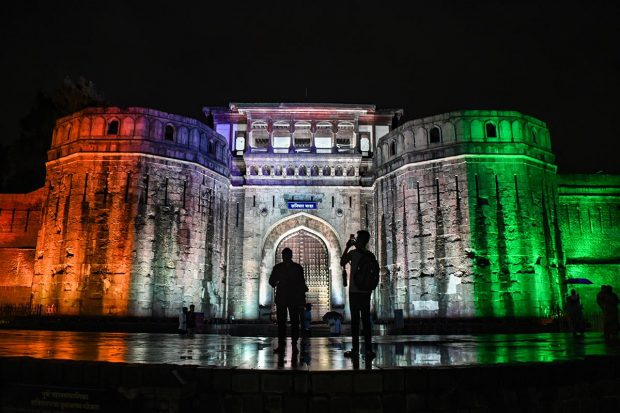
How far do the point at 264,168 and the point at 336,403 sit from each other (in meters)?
24.0

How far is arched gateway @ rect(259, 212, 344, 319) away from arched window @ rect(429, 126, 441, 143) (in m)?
7.70

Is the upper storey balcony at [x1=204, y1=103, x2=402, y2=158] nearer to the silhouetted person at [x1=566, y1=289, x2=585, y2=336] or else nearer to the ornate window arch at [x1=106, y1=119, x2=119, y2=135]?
the ornate window arch at [x1=106, y1=119, x2=119, y2=135]

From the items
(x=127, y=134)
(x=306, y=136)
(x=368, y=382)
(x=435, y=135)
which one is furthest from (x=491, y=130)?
(x=368, y=382)

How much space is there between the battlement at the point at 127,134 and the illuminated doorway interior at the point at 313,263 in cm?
747

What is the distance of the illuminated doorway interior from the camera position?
28281 millimetres

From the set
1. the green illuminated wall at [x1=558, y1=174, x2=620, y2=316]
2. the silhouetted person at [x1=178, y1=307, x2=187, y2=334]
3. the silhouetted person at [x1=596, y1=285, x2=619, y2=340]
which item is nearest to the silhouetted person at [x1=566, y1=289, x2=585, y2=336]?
the silhouetted person at [x1=596, y1=285, x2=619, y2=340]

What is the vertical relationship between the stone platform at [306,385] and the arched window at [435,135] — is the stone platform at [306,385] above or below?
below

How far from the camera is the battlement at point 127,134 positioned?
76.0 ft

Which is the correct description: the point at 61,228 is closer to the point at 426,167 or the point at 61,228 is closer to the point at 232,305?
the point at 232,305

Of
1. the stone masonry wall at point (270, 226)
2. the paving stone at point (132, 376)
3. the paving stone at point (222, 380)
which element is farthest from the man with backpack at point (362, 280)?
the stone masonry wall at point (270, 226)

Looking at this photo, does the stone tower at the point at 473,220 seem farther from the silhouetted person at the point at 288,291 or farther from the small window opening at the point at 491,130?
the silhouetted person at the point at 288,291

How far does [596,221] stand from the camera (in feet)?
87.2

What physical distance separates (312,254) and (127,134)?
472 inches

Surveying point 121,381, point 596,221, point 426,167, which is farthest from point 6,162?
point 596,221
